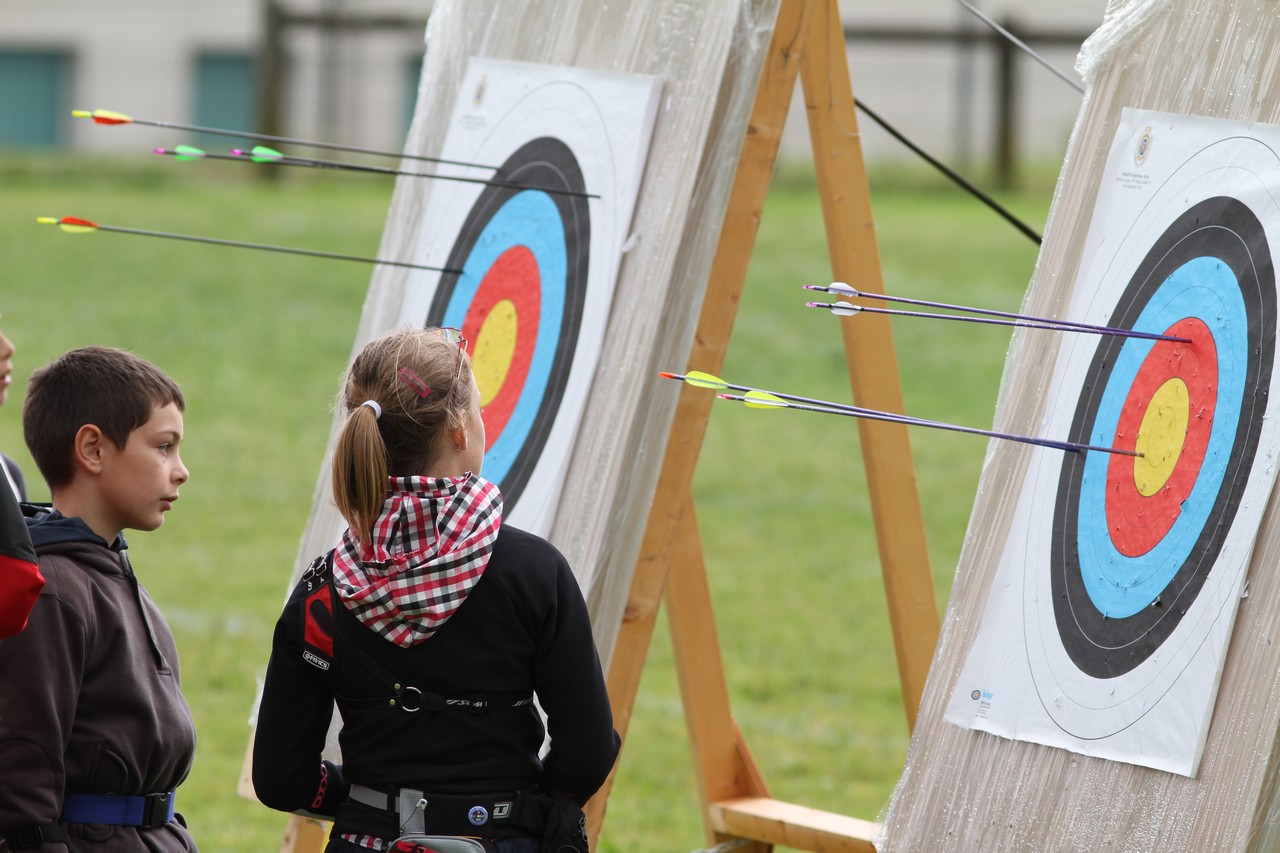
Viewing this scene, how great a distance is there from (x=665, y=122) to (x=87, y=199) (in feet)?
34.7

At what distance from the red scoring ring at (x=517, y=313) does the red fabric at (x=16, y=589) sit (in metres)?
1.09

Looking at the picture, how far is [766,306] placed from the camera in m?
10.3

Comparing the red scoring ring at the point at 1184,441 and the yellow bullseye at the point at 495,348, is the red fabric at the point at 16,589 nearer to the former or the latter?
the yellow bullseye at the point at 495,348

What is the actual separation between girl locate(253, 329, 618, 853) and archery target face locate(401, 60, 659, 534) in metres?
0.71

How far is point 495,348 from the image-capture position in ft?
9.12

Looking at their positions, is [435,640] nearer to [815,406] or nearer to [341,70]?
[815,406]

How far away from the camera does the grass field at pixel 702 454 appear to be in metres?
4.76

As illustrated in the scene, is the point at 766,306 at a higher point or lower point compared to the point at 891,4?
lower

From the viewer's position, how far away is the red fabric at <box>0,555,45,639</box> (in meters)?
1.68

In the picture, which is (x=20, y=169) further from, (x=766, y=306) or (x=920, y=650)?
(x=920, y=650)

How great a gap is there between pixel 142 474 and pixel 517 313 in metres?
0.88

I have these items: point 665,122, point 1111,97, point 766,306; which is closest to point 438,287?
point 665,122

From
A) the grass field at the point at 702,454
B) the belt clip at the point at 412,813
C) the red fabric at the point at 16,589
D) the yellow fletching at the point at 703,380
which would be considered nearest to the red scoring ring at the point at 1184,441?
the yellow fletching at the point at 703,380

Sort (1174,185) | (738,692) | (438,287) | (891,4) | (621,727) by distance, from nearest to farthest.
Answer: (1174,185)
(621,727)
(438,287)
(738,692)
(891,4)
